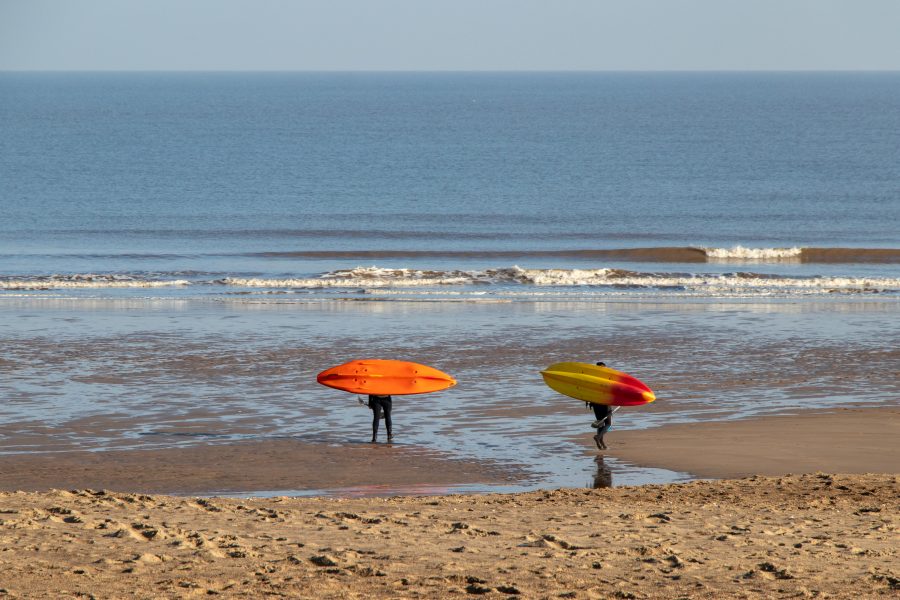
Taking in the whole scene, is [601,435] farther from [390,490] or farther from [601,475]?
[390,490]

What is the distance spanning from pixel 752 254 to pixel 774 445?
2718 centimetres

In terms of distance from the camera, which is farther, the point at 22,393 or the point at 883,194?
the point at 883,194

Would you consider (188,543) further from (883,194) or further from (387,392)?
(883,194)

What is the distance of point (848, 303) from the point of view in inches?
1246

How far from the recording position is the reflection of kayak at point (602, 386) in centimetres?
1764

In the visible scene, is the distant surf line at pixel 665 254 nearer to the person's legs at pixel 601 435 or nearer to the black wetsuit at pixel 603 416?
the black wetsuit at pixel 603 416

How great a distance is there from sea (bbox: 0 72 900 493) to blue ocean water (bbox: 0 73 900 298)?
0.26 metres

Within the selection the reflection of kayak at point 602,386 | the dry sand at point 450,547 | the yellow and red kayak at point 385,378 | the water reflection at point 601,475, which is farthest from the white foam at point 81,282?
the dry sand at point 450,547

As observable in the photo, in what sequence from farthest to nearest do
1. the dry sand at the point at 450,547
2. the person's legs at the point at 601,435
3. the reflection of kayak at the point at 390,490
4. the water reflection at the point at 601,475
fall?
1. the person's legs at the point at 601,435
2. the water reflection at the point at 601,475
3. the reflection of kayak at the point at 390,490
4. the dry sand at the point at 450,547

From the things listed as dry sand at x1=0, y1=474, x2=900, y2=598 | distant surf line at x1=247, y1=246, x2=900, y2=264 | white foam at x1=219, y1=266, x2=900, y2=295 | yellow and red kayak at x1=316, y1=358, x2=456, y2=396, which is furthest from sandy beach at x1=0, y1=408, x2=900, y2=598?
distant surf line at x1=247, y1=246, x2=900, y2=264

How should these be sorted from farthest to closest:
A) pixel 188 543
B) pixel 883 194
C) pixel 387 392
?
pixel 883 194, pixel 387 392, pixel 188 543

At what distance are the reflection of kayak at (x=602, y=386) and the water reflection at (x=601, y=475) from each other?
136 centimetres

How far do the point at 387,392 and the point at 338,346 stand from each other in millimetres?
7639

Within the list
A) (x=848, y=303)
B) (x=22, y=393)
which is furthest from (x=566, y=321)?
(x=22, y=393)
